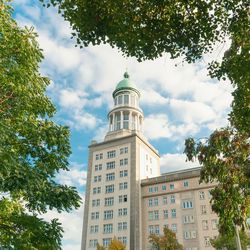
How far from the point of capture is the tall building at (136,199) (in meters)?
55.5

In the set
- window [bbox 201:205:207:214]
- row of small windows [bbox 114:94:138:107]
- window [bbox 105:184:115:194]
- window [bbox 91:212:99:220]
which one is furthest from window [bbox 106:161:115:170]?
window [bbox 201:205:207:214]

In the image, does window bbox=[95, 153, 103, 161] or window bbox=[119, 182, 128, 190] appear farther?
window bbox=[95, 153, 103, 161]

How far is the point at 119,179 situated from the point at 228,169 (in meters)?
51.4

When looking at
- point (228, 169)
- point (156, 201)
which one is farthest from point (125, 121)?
point (228, 169)

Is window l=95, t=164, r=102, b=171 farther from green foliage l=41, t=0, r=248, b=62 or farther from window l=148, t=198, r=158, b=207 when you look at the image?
green foliage l=41, t=0, r=248, b=62

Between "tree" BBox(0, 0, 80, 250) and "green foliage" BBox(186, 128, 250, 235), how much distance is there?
612cm

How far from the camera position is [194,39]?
9.84 m

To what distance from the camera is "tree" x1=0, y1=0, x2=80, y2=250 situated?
10148 mm

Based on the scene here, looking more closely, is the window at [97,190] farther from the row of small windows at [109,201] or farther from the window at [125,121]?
the window at [125,121]

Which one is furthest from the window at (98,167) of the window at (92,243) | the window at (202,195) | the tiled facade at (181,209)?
the window at (202,195)

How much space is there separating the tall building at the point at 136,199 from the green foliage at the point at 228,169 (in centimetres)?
4361

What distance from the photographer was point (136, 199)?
59.7 m

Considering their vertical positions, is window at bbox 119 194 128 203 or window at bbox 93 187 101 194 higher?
window at bbox 93 187 101 194

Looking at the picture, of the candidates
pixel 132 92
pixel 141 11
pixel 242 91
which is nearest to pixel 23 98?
pixel 141 11
